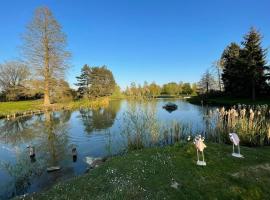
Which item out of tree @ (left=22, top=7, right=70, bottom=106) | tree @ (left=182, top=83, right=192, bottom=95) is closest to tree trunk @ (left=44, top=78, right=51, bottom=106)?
tree @ (left=22, top=7, right=70, bottom=106)

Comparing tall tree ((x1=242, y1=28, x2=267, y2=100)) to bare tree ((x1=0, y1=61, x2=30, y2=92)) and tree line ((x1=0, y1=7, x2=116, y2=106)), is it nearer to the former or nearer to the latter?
tree line ((x1=0, y1=7, x2=116, y2=106))

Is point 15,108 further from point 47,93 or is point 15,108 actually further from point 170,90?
point 170,90

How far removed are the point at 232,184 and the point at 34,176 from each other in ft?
21.1

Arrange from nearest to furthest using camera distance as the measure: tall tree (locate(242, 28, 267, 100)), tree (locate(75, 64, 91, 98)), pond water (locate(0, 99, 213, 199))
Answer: pond water (locate(0, 99, 213, 199))
tall tree (locate(242, 28, 267, 100))
tree (locate(75, 64, 91, 98))

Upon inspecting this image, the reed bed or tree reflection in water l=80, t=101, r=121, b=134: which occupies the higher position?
the reed bed

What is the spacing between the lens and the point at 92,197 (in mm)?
4898

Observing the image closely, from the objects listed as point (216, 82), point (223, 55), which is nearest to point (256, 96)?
point (223, 55)

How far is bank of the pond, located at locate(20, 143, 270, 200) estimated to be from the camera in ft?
16.6

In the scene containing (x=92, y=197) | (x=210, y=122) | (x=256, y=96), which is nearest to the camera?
(x=92, y=197)

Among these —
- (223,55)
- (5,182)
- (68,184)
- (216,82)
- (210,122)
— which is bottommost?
(5,182)

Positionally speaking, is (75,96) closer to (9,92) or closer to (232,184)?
(9,92)

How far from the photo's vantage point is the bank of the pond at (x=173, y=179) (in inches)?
199

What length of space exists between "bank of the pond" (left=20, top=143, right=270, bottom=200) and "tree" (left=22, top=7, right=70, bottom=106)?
30.6 metres

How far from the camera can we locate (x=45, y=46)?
34.3 meters
